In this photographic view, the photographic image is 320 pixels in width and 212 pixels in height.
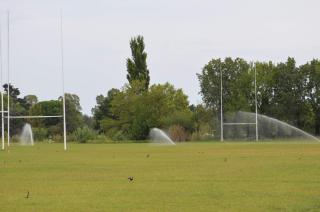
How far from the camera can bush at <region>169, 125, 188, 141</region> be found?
277ft

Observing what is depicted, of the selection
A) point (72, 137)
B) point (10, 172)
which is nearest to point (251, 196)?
point (10, 172)

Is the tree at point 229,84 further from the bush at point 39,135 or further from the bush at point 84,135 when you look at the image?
the bush at point 39,135

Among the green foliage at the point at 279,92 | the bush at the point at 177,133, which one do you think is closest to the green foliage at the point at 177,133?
the bush at the point at 177,133

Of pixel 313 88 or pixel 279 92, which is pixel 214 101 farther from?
pixel 313 88

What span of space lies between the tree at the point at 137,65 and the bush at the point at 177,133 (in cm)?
1116

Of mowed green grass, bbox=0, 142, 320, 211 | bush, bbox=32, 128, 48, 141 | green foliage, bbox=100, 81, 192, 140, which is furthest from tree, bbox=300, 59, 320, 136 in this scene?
mowed green grass, bbox=0, 142, 320, 211

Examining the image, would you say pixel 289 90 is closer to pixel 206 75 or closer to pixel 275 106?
pixel 275 106

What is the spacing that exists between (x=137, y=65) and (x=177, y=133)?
1580 cm

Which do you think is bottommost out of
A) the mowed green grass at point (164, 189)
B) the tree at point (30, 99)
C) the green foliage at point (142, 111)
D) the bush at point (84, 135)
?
the mowed green grass at point (164, 189)

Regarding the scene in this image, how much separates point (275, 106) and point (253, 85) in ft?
12.4

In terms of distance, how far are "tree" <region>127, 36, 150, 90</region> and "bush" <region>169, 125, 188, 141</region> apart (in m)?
11.2

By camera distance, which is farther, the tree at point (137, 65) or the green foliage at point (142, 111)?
the tree at point (137, 65)

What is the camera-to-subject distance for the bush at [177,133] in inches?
3322

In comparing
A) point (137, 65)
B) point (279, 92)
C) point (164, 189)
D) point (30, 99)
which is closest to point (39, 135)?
point (137, 65)
